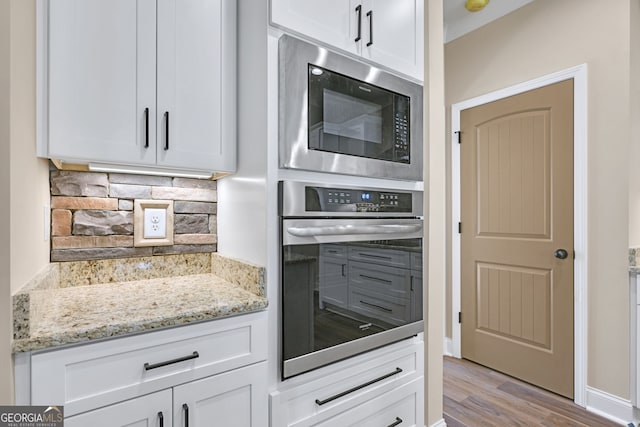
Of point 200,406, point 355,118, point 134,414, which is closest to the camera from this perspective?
point 134,414

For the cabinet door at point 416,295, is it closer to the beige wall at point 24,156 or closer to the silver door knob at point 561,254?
the silver door knob at point 561,254

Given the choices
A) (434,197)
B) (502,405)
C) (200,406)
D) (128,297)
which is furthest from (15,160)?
(502,405)

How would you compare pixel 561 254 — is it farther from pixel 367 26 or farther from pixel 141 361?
pixel 141 361

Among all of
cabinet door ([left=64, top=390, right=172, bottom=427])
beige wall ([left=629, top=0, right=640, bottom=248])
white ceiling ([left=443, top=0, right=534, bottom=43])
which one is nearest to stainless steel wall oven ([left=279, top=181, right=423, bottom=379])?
cabinet door ([left=64, top=390, right=172, bottom=427])

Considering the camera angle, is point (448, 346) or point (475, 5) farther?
point (448, 346)

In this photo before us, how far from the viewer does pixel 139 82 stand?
1217mm

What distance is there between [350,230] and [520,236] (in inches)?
71.8

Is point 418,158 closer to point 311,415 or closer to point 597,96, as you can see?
point 311,415

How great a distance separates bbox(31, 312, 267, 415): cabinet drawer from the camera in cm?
87

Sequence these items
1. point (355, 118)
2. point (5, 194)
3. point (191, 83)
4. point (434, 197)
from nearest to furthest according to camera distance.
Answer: point (5, 194)
point (191, 83)
point (355, 118)
point (434, 197)

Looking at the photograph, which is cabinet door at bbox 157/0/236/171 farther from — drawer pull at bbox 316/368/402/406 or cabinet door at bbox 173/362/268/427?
drawer pull at bbox 316/368/402/406

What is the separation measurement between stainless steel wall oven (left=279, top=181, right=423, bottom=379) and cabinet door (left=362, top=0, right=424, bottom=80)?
0.62m

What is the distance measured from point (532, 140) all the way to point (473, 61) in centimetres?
90

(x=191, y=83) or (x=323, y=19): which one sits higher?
(x=323, y=19)
